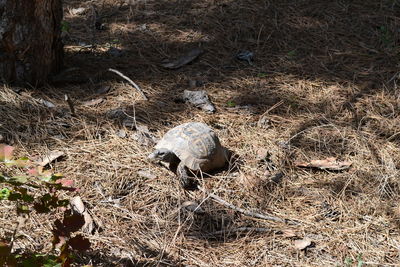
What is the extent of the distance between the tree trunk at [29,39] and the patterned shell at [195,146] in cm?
141

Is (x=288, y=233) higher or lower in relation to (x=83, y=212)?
lower

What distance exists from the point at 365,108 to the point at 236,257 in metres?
2.09

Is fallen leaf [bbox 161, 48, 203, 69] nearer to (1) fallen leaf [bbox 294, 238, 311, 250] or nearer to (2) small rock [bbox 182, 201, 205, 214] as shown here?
(2) small rock [bbox 182, 201, 205, 214]

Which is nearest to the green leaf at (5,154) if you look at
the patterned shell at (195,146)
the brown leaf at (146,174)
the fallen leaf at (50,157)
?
the fallen leaf at (50,157)

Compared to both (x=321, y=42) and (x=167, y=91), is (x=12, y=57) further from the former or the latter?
(x=321, y=42)

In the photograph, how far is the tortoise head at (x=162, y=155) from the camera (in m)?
3.42

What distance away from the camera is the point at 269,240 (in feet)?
10.00

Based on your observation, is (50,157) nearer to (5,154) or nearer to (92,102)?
(92,102)

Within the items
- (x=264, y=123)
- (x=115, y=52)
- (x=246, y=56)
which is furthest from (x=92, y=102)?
(x=246, y=56)

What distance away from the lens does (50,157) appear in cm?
343

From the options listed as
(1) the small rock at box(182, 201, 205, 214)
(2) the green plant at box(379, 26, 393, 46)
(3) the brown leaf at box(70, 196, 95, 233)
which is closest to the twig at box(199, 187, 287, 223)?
(1) the small rock at box(182, 201, 205, 214)

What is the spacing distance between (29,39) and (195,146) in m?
1.73

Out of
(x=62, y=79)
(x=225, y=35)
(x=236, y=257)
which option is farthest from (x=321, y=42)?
(x=236, y=257)

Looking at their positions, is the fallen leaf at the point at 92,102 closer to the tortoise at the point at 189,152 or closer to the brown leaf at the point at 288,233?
the tortoise at the point at 189,152
